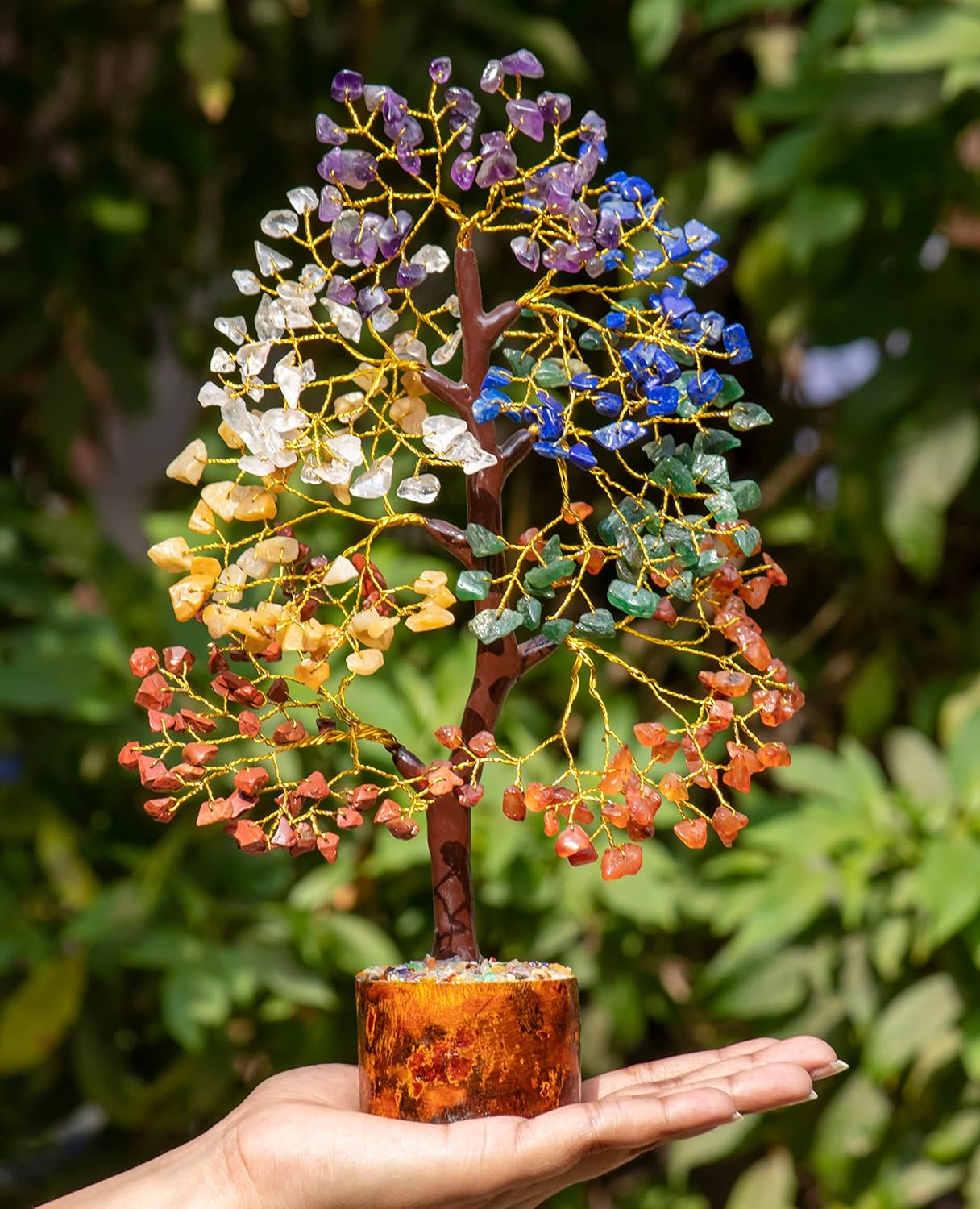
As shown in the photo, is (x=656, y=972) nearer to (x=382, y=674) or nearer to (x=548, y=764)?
(x=548, y=764)

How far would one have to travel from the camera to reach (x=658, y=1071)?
0.72 metres

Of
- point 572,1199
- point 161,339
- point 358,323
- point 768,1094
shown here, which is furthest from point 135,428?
point 768,1094

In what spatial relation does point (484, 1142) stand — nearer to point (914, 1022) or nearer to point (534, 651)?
point (534, 651)

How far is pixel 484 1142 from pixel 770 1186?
94 centimetres

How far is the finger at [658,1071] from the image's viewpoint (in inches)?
27.4

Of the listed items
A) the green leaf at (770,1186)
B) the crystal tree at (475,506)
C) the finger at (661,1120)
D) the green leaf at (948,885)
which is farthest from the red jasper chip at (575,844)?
the green leaf at (770,1186)

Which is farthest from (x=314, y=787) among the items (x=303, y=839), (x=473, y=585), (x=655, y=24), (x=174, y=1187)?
(x=655, y=24)

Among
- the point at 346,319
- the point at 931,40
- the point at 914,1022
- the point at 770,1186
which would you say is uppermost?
the point at 931,40

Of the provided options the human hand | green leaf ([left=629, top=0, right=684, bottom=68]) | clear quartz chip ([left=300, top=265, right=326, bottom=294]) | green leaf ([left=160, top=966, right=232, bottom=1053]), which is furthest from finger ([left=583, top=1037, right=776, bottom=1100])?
green leaf ([left=629, top=0, right=684, bottom=68])

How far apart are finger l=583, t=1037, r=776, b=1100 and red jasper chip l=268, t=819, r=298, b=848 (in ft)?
0.73

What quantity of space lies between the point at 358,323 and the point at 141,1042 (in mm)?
1226

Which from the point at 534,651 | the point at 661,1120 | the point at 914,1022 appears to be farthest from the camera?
the point at 914,1022

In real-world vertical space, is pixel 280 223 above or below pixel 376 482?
above

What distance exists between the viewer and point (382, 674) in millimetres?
1351
